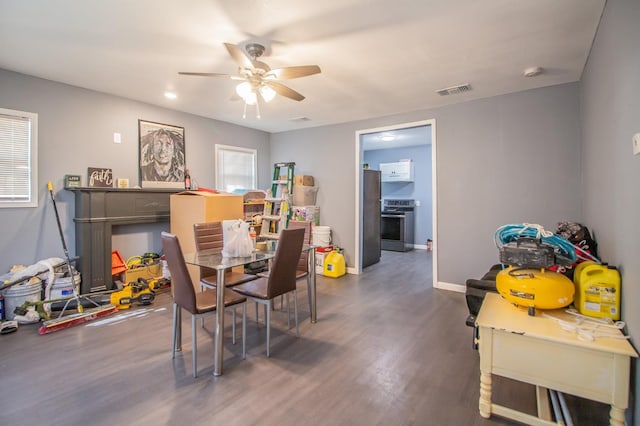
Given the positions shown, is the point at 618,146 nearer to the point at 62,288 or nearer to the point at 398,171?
the point at 62,288

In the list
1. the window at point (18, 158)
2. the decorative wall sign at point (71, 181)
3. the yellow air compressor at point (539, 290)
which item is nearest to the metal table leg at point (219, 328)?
the yellow air compressor at point (539, 290)

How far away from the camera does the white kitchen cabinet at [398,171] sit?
795 centimetres

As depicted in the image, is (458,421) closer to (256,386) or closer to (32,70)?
(256,386)

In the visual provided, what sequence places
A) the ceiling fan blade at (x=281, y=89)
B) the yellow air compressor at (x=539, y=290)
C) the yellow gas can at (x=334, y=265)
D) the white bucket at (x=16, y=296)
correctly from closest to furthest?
the yellow air compressor at (x=539, y=290) < the ceiling fan blade at (x=281, y=89) < the white bucket at (x=16, y=296) < the yellow gas can at (x=334, y=265)

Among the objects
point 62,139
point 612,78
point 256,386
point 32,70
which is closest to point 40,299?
point 62,139

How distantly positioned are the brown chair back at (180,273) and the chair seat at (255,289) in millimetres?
537

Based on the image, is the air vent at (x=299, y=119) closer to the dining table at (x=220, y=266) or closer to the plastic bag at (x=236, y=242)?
the dining table at (x=220, y=266)

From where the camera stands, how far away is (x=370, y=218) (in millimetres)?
5914

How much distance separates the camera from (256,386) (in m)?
2.11

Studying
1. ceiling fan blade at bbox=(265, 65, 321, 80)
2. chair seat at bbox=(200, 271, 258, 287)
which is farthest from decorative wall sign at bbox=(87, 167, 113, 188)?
ceiling fan blade at bbox=(265, 65, 321, 80)

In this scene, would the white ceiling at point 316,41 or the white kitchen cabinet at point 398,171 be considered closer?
the white ceiling at point 316,41

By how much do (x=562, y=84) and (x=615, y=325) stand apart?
311 cm

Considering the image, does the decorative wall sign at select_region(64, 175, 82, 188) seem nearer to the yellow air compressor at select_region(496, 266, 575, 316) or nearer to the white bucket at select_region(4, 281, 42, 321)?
the white bucket at select_region(4, 281, 42, 321)

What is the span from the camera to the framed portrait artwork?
4.38 metres
